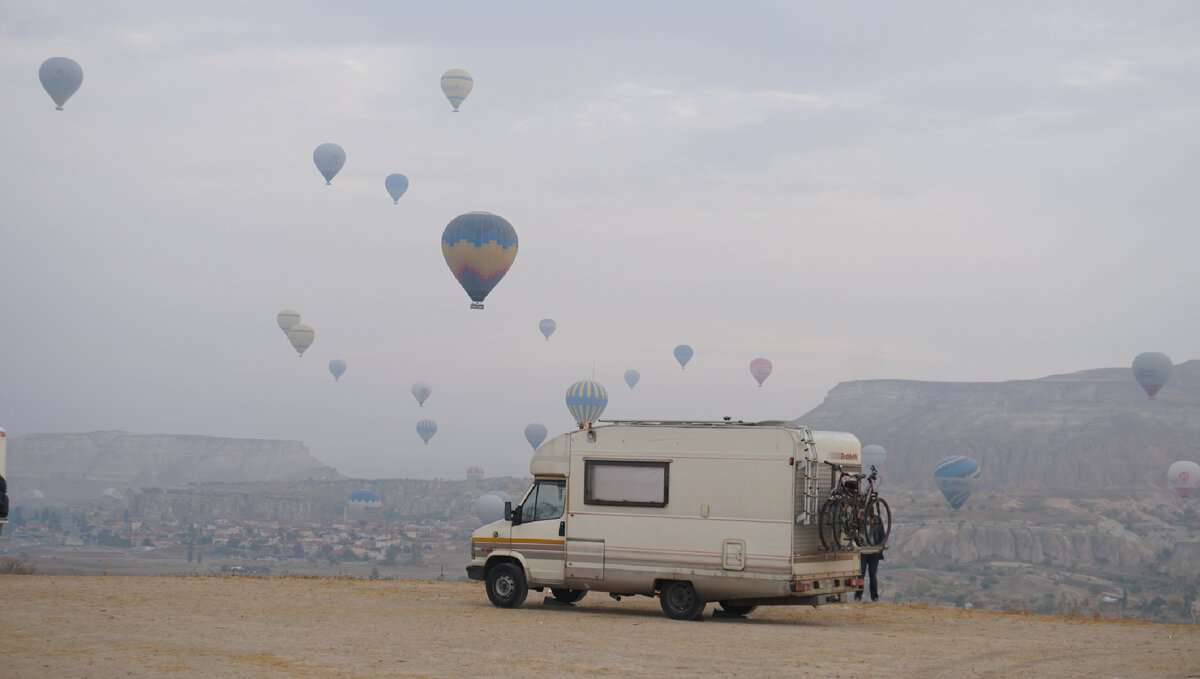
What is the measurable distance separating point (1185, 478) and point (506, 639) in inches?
6733

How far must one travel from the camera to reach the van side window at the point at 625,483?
2062 cm

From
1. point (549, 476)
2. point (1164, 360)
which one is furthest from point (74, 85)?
point (1164, 360)

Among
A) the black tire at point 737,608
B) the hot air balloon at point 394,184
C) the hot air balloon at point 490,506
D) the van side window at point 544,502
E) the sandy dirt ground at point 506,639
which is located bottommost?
the sandy dirt ground at point 506,639

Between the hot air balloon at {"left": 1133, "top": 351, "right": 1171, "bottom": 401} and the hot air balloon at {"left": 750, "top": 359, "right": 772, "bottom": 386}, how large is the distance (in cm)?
4527

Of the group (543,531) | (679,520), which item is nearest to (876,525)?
(679,520)

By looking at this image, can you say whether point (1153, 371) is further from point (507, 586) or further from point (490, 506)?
point (507, 586)

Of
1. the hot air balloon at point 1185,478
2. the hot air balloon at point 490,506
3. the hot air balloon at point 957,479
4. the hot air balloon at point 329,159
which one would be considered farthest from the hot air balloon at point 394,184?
the hot air balloon at point 1185,478

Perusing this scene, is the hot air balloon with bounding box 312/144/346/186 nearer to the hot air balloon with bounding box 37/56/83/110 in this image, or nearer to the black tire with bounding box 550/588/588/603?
the hot air balloon with bounding box 37/56/83/110

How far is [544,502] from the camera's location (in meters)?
21.7

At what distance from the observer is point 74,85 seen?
8538cm

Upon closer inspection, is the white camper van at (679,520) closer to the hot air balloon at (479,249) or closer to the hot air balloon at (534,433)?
the hot air balloon at (479,249)

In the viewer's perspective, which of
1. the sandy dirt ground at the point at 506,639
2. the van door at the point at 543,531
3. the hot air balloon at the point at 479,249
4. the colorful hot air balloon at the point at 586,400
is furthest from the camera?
the colorful hot air balloon at the point at 586,400

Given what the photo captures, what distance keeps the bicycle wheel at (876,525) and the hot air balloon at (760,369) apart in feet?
336

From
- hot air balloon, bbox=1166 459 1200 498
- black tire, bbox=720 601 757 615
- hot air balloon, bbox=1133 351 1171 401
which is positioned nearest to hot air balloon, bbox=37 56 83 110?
black tire, bbox=720 601 757 615
